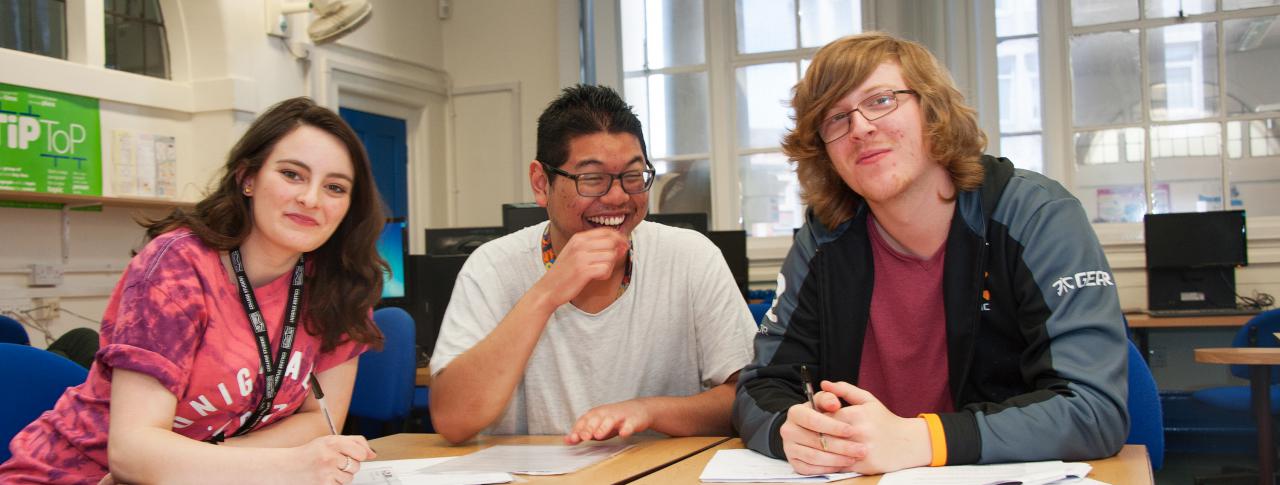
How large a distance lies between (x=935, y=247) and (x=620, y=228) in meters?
0.61

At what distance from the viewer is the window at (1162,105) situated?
5.54 m

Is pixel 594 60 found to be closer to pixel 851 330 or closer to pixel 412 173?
pixel 412 173

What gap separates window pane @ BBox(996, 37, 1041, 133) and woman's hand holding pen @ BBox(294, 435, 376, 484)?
5489 mm

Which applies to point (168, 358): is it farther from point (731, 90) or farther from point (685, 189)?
point (731, 90)

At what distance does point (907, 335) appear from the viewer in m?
1.68

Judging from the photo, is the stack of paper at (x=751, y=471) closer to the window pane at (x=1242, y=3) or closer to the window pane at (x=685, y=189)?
the window pane at (x=685, y=189)

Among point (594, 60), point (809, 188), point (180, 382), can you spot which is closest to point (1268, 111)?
point (594, 60)

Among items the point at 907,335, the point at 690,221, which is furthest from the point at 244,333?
the point at 690,221

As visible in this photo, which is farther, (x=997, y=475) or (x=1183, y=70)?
(x=1183, y=70)

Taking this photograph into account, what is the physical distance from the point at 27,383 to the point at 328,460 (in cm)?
79

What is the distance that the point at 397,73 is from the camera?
670 centimetres

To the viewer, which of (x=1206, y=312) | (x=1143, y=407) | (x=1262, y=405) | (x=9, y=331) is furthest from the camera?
(x=1206, y=312)

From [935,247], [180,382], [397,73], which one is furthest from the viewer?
[397,73]

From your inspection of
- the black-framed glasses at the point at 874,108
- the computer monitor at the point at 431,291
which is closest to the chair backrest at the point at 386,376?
the computer monitor at the point at 431,291
